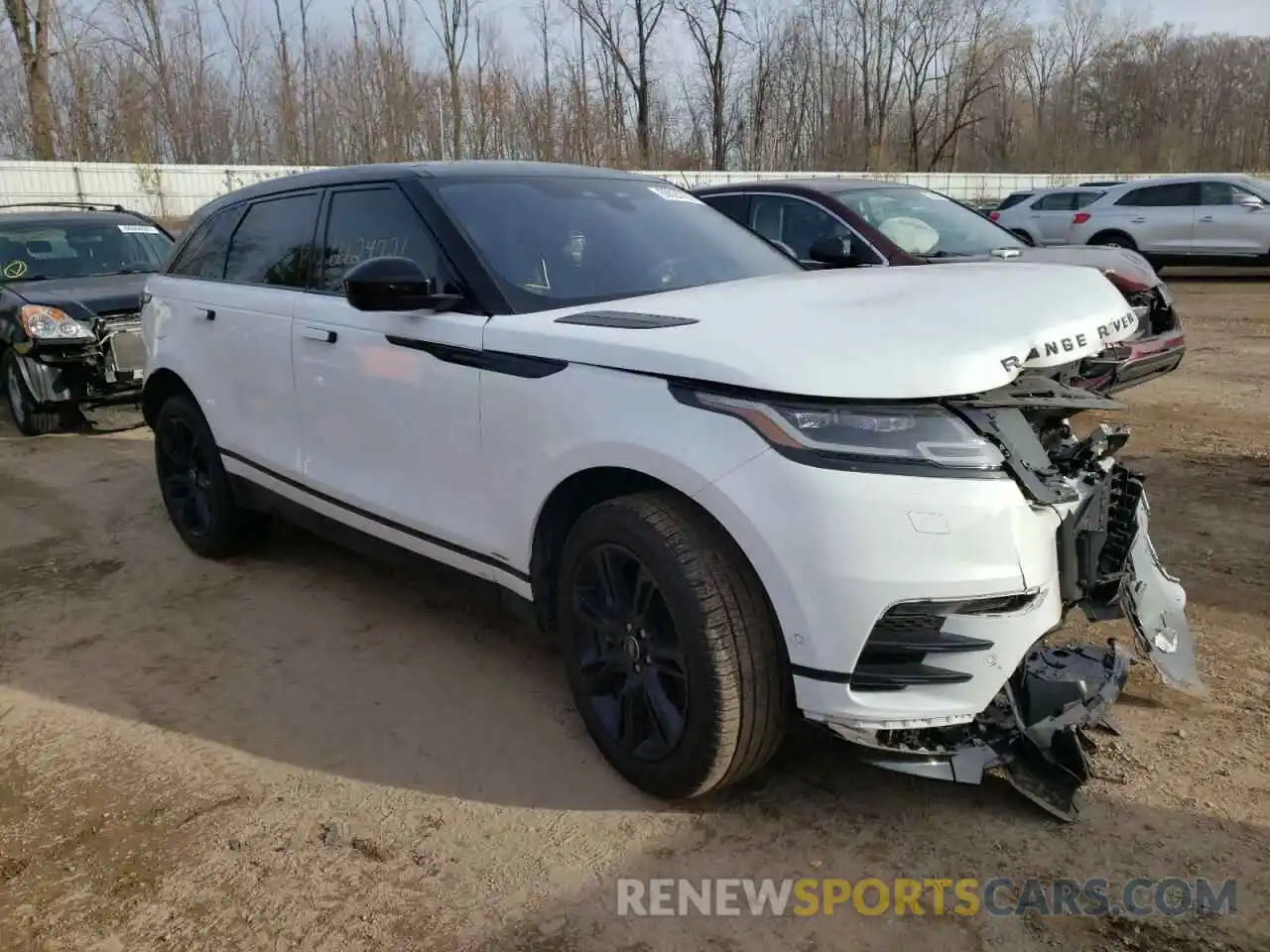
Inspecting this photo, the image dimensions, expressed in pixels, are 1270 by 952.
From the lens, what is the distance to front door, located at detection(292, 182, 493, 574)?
316cm

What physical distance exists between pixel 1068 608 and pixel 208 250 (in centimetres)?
418

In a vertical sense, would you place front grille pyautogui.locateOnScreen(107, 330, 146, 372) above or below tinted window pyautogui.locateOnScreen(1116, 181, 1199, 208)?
below

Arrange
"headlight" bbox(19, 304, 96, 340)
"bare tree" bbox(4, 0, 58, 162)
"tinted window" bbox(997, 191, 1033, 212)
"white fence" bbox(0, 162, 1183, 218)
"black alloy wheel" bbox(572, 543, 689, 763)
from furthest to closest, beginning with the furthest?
1. "bare tree" bbox(4, 0, 58, 162)
2. "white fence" bbox(0, 162, 1183, 218)
3. "tinted window" bbox(997, 191, 1033, 212)
4. "headlight" bbox(19, 304, 96, 340)
5. "black alloy wheel" bbox(572, 543, 689, 763)

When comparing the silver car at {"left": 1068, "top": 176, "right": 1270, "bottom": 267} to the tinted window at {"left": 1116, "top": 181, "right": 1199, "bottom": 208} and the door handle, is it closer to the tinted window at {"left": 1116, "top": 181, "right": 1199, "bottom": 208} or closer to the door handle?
the tinted window at {"left": 1116, "top": 181, "right": 1199, "bottom": 208}

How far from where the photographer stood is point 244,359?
14.0 ft

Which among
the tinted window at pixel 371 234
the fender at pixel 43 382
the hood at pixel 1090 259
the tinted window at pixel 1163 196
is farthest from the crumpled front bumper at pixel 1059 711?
the tinted window at pixel 1163 196

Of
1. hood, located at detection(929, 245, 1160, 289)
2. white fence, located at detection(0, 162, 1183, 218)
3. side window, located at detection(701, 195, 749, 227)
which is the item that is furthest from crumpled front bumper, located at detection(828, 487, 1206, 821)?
white fence, located at detection(0, 162, 1183, 218)

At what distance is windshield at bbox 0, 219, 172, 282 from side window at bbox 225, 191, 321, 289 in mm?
4488

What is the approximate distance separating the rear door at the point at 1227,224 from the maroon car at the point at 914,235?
1028 centimetres

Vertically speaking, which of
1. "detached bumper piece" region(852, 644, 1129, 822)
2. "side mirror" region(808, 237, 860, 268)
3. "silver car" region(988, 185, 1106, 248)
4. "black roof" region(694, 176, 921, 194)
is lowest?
"detached bumper piece" region(852, 644, 1129, 822)

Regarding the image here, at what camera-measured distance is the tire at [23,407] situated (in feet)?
25.1

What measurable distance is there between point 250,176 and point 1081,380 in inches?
911

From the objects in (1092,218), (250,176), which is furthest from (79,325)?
(250,176)

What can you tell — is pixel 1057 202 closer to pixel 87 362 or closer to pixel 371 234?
pixel 87 362
